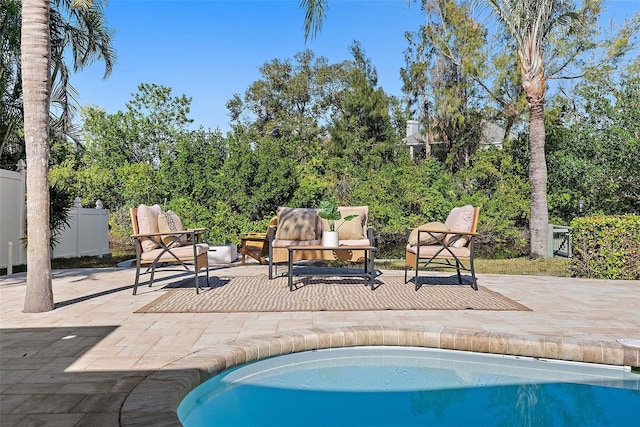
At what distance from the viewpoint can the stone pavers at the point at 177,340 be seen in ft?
7.88

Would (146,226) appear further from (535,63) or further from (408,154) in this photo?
(408,154)

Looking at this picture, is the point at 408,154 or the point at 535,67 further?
the point at 408,154

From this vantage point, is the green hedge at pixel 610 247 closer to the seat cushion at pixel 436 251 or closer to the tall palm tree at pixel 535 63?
the seat cushion at pixel 436 251

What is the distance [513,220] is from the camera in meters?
13.8

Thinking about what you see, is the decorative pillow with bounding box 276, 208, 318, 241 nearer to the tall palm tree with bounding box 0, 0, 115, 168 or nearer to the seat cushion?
the seat cushion

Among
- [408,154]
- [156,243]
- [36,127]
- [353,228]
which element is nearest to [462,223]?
[353,228]

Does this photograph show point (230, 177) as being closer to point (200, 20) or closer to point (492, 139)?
point (200, 20)

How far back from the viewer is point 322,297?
5.31 meters

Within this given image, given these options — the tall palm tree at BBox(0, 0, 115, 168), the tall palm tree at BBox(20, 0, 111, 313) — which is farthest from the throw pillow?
the tall palm tree at BBox(0, 0, 115, 168)

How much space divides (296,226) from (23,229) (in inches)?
206

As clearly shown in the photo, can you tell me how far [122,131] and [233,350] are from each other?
17.6 meters

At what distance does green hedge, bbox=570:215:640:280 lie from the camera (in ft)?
23.6

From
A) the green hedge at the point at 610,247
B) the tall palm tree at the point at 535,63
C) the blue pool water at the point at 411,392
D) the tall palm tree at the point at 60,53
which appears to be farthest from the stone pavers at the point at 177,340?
the tall palm tree at the point at 60,53

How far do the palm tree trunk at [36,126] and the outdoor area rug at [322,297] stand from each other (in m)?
1.06
